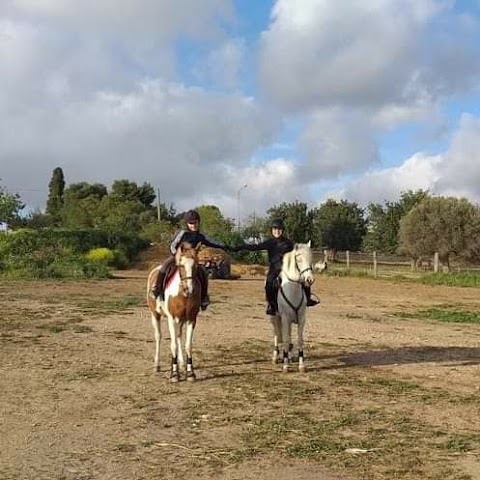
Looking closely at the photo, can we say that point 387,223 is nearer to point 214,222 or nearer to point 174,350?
point 214,222

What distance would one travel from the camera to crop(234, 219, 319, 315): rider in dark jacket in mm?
11031

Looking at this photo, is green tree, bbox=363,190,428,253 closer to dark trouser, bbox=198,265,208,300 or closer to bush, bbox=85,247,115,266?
bush, bbox=85,247,115,266

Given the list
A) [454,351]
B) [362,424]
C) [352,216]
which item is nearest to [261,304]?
[454,351]

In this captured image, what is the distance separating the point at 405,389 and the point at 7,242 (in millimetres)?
32864

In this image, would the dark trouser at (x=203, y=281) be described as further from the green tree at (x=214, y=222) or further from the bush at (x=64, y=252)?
the green tree at (x=214, y=222)

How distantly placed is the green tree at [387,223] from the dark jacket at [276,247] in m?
66.1

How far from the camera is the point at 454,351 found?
12891mm

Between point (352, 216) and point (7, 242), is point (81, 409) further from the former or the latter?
point (352, 216)

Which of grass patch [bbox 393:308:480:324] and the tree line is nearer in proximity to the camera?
grass patch [bbox 393:308:480:324]

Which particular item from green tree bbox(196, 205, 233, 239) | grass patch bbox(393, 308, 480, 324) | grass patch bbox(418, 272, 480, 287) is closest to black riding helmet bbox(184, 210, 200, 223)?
grass patch bbox(393, 308, 480, 324)

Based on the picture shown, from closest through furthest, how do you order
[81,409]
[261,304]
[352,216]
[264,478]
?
1. [264,478]
2. [81,409]
3. [261,304]
4. [352,216]

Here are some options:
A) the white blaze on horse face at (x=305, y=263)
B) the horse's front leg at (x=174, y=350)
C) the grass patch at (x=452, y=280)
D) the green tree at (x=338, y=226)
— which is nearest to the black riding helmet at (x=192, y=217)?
the horse's front leg at (x=174, y=350)

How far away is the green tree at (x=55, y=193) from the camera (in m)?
87.2

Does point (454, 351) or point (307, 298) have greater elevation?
point (307, 298)
